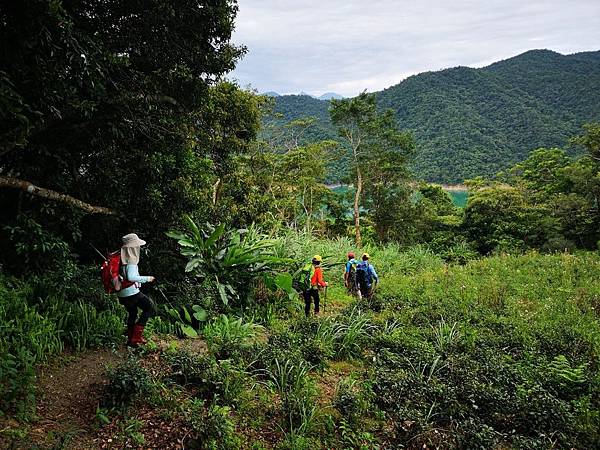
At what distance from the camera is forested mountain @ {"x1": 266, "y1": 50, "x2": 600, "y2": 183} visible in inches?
2272

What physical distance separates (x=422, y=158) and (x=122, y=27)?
190ft

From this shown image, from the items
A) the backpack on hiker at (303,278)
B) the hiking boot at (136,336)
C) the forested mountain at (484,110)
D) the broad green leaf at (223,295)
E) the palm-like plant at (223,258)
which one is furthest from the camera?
the forested mountain at (484,110)

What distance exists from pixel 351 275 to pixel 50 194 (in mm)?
6535

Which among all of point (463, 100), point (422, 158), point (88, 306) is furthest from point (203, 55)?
point (463, 100)

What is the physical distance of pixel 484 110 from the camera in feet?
232

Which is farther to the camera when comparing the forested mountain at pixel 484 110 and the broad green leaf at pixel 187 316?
the forested mountain at pixel 484 110

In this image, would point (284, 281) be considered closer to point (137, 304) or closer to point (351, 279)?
point (351, 279)

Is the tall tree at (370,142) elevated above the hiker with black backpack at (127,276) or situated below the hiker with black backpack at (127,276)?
above

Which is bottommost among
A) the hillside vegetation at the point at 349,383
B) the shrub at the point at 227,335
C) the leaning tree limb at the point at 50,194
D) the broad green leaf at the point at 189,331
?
the hillside vegetation at the point at 349,383

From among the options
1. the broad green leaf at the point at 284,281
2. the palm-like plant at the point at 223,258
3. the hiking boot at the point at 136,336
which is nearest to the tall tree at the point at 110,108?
the palm-like plant at the point at 223,258

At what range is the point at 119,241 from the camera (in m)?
6.91

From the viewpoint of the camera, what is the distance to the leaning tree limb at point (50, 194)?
484cm

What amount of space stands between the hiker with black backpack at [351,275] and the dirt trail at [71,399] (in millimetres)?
5725

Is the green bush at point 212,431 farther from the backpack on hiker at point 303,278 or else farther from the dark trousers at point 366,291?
the dark trousers at point 366,291
